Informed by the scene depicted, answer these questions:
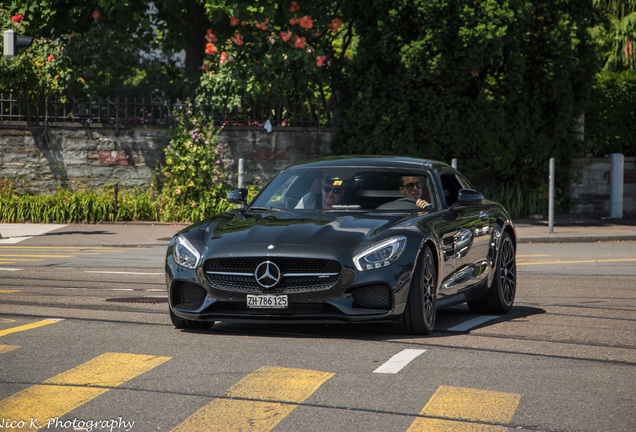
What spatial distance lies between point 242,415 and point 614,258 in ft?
39.9

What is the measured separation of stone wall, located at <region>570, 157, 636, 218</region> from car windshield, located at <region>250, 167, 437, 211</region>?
1687 cm

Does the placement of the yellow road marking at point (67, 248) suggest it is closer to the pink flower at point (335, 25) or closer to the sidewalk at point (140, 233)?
the sidewalk at point (140, 233)

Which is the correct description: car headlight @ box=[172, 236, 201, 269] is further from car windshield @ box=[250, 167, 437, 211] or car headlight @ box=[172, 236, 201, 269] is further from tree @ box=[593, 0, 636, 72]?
tree @ box=[593, 0, 636, 72]

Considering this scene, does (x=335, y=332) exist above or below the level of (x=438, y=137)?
below

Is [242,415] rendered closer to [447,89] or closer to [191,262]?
[191,262]

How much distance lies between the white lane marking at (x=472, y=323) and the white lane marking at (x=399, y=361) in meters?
1.36

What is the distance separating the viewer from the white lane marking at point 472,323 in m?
8.35

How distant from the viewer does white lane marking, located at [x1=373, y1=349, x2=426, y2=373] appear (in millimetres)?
6352

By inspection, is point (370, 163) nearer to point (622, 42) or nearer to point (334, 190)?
point (334, 190)

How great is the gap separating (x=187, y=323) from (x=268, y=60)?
14651 mm

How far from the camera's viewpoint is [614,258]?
52.7ft

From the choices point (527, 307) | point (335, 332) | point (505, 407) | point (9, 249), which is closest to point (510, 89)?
point (9, 249)

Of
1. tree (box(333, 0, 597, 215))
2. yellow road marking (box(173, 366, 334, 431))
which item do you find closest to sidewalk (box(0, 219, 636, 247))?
tree (box(333, 0, 597, 215))

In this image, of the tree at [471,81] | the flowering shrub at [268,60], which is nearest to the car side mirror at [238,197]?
the flowering shrub at [268,60]
